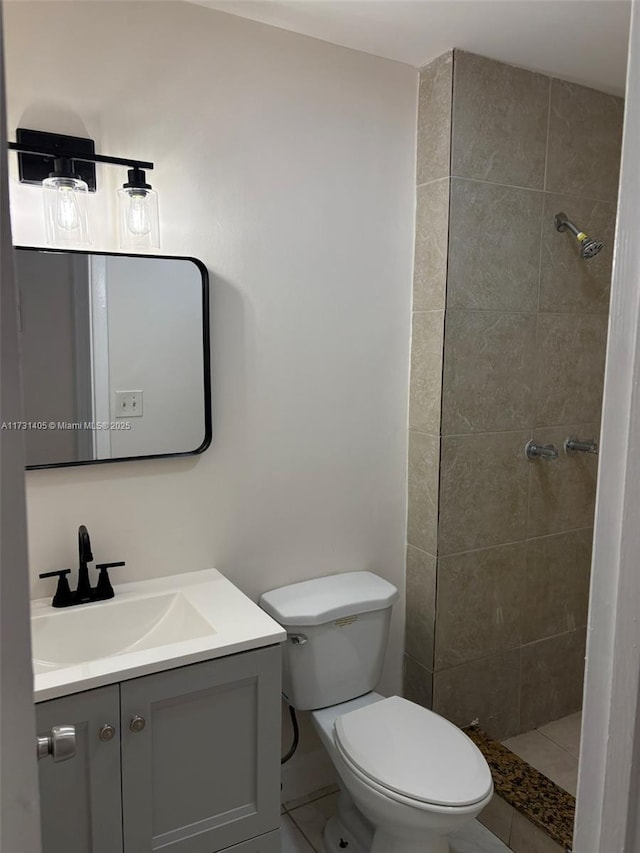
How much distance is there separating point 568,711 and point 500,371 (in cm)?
144

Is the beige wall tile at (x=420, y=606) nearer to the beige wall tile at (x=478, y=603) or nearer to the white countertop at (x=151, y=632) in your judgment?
the beige wall tile at (x=478, y=603)

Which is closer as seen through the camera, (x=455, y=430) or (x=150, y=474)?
(x=150, y=474)

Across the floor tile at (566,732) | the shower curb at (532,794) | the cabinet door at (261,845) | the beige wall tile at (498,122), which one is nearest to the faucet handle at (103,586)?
the cabinet door at (261,845)

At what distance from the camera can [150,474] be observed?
74.4 inches

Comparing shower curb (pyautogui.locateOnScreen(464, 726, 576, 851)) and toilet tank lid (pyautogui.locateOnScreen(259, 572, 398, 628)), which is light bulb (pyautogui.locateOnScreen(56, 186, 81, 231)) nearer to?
toilet tank lid (pyautogui.locateOnScreen(259, 572, 398, 628))

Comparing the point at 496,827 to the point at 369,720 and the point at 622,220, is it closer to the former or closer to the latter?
the point at 369,720

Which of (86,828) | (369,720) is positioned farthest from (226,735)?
(369,720)

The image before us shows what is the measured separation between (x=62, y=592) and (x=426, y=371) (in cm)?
131

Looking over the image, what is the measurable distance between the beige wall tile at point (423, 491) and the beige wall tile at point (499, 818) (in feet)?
2.63

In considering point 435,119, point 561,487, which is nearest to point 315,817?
point 561,487

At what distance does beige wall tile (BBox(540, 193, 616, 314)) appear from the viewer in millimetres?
2340

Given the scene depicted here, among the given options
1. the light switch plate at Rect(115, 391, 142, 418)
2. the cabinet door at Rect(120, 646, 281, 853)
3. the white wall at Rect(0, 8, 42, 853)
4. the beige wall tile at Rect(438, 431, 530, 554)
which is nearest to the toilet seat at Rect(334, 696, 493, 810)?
the cabinet door at Rect(120, 646, 281, 853)

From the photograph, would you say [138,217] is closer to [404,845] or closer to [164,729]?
[164,729]

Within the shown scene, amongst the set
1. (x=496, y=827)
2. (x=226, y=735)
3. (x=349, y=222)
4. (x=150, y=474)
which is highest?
(x=349, y=222)
